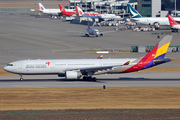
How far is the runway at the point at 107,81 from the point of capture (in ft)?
166

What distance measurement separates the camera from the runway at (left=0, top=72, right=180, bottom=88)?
50706 mm

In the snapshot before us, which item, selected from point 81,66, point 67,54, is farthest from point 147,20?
point 81,66

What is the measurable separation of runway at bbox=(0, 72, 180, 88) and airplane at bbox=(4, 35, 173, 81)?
164cm

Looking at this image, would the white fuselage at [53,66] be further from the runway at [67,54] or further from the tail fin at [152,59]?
the runway at [67,54]

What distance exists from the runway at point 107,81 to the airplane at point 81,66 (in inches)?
64.4

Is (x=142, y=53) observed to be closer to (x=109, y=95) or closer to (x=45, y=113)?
(x=109, y=95)

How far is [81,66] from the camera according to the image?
54094 millimetres

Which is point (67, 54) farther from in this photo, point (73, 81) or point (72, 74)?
point (72, 74)

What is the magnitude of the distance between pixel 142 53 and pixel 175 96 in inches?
2096

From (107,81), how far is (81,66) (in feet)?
17.8

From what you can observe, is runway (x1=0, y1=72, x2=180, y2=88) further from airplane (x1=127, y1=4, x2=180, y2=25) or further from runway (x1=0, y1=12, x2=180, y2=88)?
airplane (x1=127, y1=4, x2=180, y2=25)

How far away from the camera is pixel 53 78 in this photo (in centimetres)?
5859

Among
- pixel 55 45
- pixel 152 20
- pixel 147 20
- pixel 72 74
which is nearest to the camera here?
pixel 72 74

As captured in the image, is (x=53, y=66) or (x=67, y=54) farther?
(x=67, y=54)
